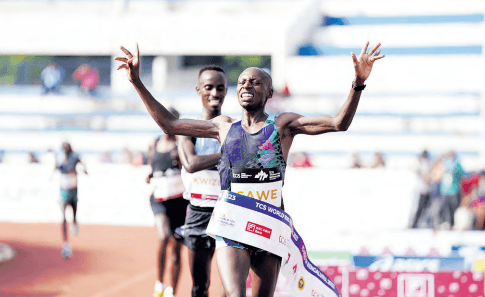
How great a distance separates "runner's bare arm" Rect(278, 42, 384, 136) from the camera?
136 inches

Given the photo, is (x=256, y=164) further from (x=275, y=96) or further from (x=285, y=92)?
(x=285, y=92)

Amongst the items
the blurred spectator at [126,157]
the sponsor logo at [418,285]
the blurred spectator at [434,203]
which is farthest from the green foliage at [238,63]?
the sponsor logo at [418,285]

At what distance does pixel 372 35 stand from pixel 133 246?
13.8 meters

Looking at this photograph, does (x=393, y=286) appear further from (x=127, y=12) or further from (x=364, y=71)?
(x=127, y=12)

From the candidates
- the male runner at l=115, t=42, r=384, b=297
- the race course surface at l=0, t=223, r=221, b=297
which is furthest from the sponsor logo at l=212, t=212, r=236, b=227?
the race course surface at l=0, t=223, r=221, b=297

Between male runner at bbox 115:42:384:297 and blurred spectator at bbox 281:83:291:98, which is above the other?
blurred spectator at bbox 281:83:291:98

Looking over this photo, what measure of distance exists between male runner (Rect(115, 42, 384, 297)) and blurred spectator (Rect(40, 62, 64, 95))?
18816 mm

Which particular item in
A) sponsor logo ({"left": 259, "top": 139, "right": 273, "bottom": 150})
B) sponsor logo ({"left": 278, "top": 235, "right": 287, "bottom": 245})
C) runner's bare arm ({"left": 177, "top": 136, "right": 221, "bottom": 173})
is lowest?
sponsor logo ({"left": 278, "top": 235, "right": 287, "bottom": 245})

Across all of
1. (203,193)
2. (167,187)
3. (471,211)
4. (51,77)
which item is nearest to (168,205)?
(167,187)

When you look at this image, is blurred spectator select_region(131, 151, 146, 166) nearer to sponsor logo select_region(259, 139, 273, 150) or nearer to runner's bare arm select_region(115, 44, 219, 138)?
runner's bare arm select_region(115, 44, 219, 138)

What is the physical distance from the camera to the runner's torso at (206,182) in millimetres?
4758

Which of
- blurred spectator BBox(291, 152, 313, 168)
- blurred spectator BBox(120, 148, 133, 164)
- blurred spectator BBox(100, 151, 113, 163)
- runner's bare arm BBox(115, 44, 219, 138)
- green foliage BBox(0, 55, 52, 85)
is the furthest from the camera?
green foliage BBox(0, 55, 52, 85)

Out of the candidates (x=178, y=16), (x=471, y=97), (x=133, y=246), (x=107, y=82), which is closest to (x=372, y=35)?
(x=471, y=97)

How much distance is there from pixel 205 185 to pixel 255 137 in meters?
1.25
